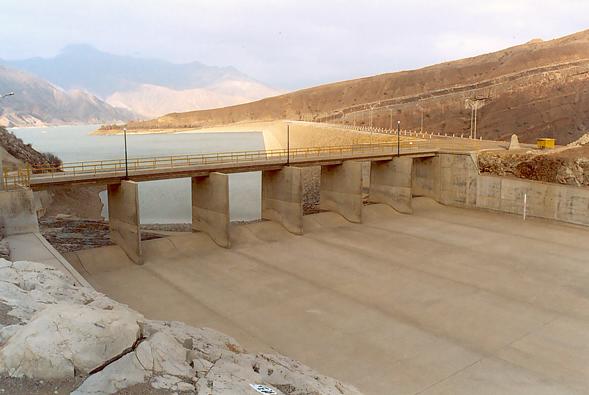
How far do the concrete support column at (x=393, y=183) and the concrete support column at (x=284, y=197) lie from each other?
12261 millimetres

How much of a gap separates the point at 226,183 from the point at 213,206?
2.05 metres

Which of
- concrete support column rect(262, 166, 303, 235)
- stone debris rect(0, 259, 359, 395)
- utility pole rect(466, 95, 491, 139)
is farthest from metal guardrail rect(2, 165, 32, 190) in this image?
utility pole rect(466, 95, 491, 139)

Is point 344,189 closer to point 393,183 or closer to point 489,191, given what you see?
point 393,183

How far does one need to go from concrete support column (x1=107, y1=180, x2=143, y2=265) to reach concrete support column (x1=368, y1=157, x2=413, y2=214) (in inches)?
969

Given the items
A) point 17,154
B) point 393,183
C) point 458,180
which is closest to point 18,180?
point 393,183

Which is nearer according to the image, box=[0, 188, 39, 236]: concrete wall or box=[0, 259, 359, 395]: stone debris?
box=[0, 259, 359, 395]: stone debris

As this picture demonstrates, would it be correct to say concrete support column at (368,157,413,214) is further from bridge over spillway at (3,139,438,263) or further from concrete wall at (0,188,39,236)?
concrete wall at (0,188,39,236)

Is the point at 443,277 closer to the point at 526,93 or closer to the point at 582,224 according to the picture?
the point at 582,224

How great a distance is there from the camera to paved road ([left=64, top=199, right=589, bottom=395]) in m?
18.0

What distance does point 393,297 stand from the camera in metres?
24.8

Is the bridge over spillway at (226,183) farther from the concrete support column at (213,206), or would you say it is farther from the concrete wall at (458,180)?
the concrete wall at (458,180)

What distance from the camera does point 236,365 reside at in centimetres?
945

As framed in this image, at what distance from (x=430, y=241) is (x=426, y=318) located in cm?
1374

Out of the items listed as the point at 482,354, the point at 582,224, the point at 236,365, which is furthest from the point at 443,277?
the point at 236,365
